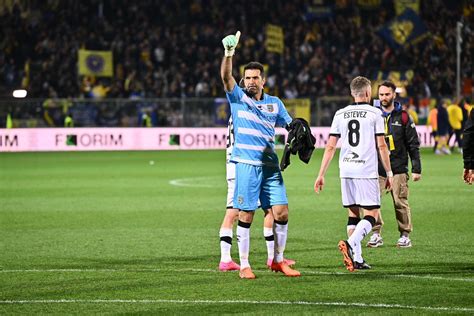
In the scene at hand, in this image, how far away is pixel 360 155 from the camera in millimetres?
11398

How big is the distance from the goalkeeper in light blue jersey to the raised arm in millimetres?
267

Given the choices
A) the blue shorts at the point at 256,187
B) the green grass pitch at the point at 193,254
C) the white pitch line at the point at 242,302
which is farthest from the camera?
the blue shorts at the point at 256,187

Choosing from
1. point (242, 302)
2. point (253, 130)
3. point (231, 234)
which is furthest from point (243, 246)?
point (242, 302)

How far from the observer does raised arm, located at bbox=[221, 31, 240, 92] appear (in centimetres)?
1014

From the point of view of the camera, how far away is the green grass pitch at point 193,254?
30.7 ft

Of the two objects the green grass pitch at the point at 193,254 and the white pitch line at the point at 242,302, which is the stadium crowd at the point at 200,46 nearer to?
the green grass pitch at the point at 193,254

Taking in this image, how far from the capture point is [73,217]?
1795 cm

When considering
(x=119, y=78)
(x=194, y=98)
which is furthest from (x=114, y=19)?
(x=194, y=98)

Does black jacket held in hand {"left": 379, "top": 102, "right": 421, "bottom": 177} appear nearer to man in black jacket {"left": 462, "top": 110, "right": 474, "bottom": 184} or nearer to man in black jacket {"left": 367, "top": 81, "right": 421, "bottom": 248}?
man in black jacket {"left": 367, "top": 81, "right": 421, "bottom": 248}

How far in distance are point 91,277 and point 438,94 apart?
35.8 metres

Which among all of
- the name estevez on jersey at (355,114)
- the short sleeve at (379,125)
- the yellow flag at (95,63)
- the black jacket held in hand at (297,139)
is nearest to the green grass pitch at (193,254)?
the black jacket held in hand at (297,139)

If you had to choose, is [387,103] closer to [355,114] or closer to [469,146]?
[355,114]

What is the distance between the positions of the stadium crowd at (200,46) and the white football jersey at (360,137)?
108 ft

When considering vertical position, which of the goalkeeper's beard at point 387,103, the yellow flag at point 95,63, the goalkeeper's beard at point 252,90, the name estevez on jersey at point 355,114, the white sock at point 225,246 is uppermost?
the yellow flag at point 95,63
